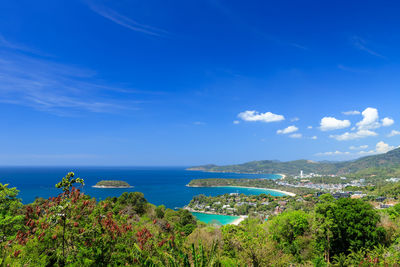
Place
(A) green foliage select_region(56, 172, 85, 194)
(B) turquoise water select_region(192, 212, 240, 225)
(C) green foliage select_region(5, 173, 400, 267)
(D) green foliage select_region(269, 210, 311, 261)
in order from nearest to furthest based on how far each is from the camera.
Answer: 1. (A) green foliage select_region(56, 172, 85, 194)
2. (C) green foliage select_region(5, 173, 400, 267)
3. (D) green foliage select_region(269, 210, 311, 261)
4. (B) turquoise water select_region(192, 212, 240, 225)

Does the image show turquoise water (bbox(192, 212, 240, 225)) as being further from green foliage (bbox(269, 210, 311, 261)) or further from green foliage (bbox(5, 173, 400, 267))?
green foliage (bbox(269, 210, 311, 261))

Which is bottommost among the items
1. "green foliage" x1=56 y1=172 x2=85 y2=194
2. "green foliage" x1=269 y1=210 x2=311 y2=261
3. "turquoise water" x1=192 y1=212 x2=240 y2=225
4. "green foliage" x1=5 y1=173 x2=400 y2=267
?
"turquoise water" x1=192 y1=212 x2=240 y2=225

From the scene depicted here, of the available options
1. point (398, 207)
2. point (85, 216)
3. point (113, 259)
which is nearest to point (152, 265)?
point (113, 259)

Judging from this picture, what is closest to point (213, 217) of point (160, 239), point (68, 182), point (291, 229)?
point (291, 229)

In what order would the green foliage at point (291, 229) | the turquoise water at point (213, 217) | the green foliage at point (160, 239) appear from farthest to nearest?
1. the turquoise water at point (213, 217)
2. the green foliage at point (291, 229)
3. the green foliage at point (160, 239)

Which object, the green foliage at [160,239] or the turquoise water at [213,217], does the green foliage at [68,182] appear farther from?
the turquoise water at [213,217]

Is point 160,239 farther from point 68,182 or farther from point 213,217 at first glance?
point 213,217

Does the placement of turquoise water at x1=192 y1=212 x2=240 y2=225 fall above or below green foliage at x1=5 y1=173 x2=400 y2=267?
below

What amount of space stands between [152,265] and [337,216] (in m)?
15.2

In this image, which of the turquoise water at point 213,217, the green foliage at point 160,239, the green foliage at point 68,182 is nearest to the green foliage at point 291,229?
the green foliage at point 160,239

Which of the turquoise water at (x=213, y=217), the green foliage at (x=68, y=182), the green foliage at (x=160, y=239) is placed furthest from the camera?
the turquoise water at (x=213, y=217)

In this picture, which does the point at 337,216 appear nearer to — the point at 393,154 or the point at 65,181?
the point at 65,181

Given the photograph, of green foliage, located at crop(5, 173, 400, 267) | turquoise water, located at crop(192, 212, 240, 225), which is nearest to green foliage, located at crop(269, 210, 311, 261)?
green foliage, located at crop(5, 173, 400, 267)

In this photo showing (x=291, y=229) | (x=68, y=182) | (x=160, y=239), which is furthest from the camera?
(x=291, y=229)
